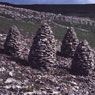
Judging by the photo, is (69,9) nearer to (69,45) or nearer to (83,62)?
(69,45)

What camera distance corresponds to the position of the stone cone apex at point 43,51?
13703 millimetres

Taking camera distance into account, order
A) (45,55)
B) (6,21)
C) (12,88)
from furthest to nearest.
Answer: (6,21) → (45,55) → (12,88)

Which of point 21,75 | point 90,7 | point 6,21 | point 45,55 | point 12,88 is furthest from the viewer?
point 90,7

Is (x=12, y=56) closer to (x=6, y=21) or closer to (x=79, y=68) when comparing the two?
(x=79, y=68)

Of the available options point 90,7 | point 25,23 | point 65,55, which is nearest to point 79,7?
point 90,7

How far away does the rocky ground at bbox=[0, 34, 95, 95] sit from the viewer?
12.0 m

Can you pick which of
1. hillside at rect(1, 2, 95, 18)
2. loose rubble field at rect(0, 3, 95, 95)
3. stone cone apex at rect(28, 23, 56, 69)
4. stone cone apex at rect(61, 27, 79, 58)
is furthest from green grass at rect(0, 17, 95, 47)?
stone cone apex at rect(28, 23, 56, 69)

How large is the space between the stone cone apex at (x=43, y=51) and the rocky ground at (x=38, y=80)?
20 cm

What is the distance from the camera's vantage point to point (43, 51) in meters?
13.8

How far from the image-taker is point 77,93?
40.9 ft

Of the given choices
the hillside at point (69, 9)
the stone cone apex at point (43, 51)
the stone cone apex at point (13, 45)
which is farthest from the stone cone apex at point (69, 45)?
the hillside at point (69, 9)

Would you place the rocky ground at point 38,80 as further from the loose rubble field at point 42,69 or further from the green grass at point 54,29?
the green grass at point 54,29

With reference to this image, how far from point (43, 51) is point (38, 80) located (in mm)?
1276

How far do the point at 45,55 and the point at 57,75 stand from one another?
0.64 meters
